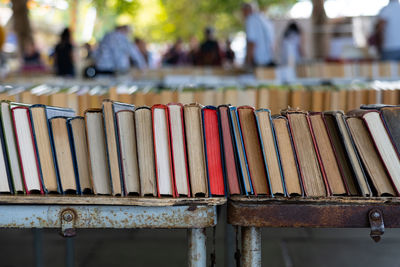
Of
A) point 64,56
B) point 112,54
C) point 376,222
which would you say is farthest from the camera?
point 64,56

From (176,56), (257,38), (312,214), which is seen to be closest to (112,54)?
(257,38)

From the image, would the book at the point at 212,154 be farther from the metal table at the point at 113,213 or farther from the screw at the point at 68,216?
the screw at the point at 68,216

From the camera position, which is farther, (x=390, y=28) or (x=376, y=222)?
(x=390, y=28)

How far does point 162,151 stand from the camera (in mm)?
Result: 1738

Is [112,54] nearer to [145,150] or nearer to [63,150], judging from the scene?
[63,150]

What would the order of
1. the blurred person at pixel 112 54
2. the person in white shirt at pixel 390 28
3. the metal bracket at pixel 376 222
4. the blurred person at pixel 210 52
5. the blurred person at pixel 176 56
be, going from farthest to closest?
the blurred person at pixel 176 56, the blurred person at pixel 210 52, the blurred person at pixel 112 54, the person in white shirt at pixel 390 28, the metal bracket at pixel 376 222

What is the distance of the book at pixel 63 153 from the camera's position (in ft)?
5.88

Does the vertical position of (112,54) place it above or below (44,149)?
above

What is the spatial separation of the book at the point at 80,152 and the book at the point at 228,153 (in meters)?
0.52

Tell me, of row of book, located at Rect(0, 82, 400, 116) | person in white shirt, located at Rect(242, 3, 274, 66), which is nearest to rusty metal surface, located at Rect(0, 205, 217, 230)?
row of book, located at Rect(0, 82, 400, 116)

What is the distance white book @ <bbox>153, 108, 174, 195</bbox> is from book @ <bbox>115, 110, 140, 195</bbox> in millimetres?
87

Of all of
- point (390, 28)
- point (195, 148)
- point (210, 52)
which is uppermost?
point (210, 52)

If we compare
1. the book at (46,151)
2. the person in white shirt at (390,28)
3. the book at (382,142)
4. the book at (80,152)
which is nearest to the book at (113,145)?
the book at (80,152)

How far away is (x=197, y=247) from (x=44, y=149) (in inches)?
26.8
